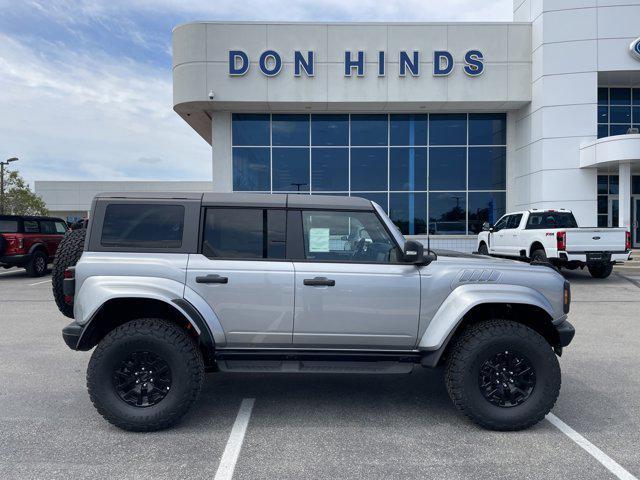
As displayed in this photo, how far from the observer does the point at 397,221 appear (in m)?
19.9

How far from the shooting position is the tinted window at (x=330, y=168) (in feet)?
65.5

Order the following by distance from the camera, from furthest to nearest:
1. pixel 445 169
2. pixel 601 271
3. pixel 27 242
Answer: pixel 445 169
pixel 27 242
pixel 601 271

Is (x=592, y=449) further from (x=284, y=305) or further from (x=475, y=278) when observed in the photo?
(x=284, y=305)

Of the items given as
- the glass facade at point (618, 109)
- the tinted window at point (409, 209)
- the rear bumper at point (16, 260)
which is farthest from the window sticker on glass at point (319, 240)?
the glass facade at point (618, 109)

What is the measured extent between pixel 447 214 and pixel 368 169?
3.80 metres

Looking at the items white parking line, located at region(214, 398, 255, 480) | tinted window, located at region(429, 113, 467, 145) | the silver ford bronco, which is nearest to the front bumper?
the silver ford bronco

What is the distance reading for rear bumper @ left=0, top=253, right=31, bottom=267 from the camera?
13764 mm

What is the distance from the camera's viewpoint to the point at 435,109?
769 inches

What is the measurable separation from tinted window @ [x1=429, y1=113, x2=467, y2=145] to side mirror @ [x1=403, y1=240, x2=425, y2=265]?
675 inches

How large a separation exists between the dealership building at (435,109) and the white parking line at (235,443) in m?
15.7

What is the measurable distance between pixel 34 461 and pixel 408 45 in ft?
60.1

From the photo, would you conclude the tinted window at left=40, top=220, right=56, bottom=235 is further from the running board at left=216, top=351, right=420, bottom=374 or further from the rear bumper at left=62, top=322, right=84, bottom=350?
the running board at left=216, top=351, right=420, bottom=374

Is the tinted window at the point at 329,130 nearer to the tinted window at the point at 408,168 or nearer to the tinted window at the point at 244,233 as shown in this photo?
the tinted window at the point at 408,168

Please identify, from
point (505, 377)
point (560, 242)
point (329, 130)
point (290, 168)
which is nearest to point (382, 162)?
point (329, 130)
